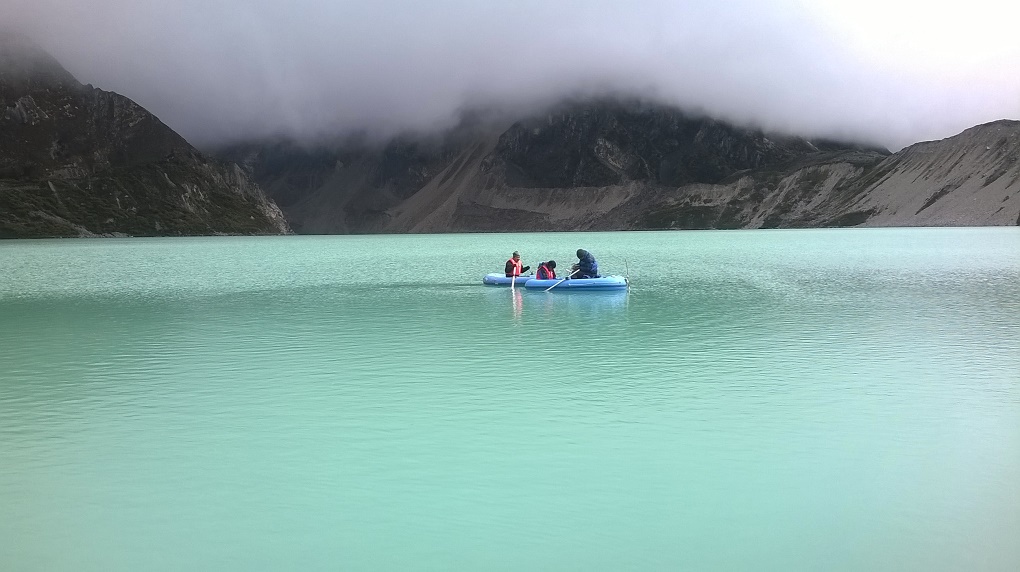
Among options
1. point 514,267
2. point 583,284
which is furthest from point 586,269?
point 514,267

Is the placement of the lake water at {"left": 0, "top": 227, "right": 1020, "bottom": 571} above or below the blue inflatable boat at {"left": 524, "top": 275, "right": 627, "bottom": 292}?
below

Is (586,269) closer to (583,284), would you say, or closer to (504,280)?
(583,284)

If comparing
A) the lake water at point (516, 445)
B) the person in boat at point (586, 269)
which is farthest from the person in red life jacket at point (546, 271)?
the lake water at point (516, 445)

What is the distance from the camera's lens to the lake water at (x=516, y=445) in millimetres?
8992

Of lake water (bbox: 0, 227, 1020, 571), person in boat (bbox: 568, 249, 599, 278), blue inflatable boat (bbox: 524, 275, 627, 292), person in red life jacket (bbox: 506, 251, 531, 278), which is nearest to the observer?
lake water (bbox: 0, 227, 1020, 571)

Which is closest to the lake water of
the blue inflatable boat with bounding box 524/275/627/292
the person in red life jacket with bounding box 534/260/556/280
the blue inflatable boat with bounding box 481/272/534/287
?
the blue inflatable boat with bounding box 524/275/627/292

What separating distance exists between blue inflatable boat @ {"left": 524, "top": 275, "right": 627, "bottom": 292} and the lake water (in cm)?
1093

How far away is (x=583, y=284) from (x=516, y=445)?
2669cm

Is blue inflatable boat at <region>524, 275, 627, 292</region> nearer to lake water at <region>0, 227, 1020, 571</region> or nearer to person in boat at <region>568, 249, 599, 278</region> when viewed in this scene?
person in boat at <region>568, 249, 599, 278</region>

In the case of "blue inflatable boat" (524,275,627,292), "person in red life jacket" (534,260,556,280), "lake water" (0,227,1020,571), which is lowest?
"lake water" (0,227,1020,571)

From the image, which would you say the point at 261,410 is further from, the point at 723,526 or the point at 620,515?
the point at 723,526

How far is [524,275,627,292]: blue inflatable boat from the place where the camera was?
128ft

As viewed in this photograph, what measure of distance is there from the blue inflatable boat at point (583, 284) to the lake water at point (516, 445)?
35.9 feet

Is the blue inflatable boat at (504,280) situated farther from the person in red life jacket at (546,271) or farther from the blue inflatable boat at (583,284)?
the blue inflatable boat at (583,284)
